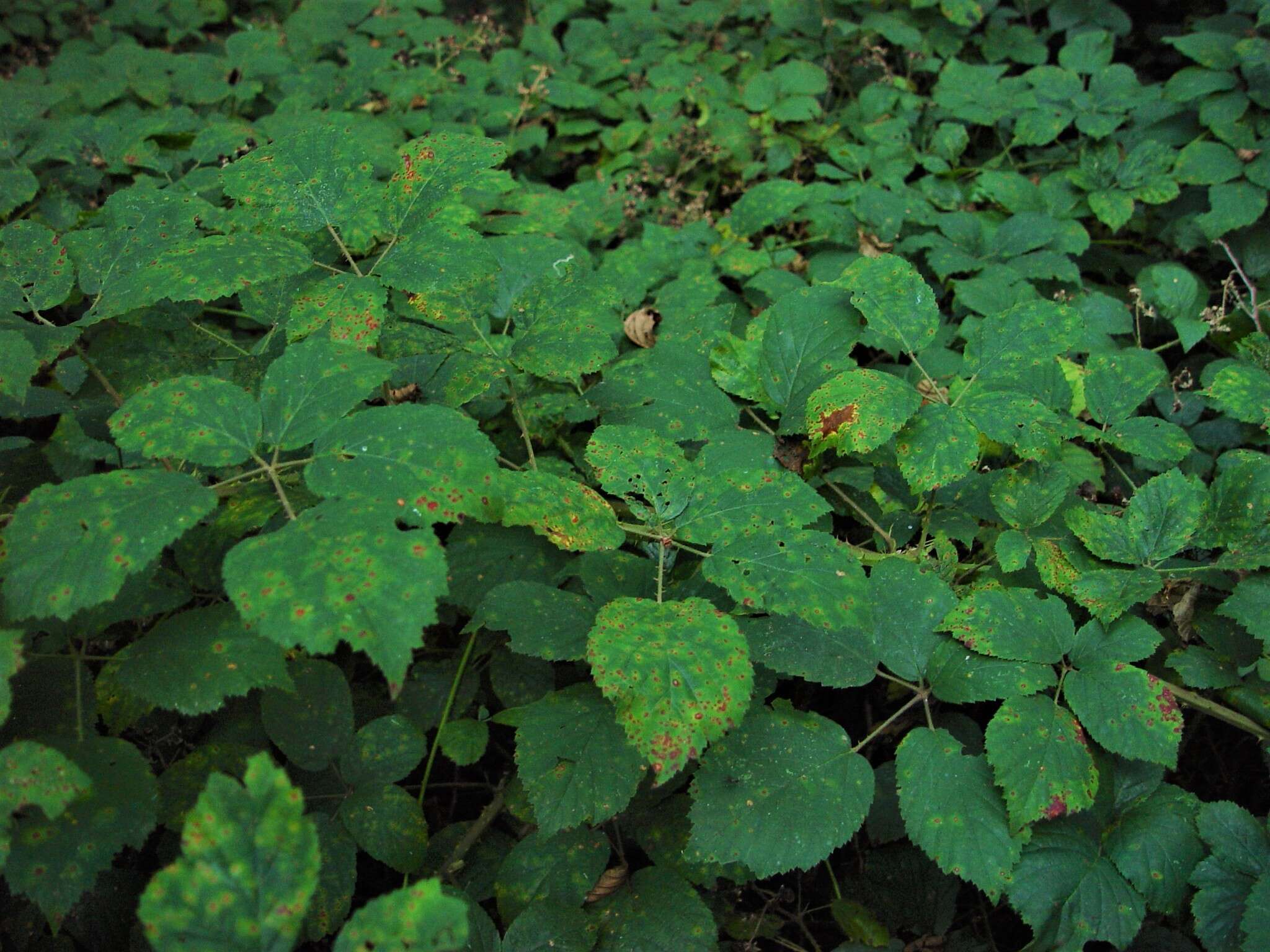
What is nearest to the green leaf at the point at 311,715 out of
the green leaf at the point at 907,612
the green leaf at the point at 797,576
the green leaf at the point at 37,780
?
the green leaf at the point at 37,780

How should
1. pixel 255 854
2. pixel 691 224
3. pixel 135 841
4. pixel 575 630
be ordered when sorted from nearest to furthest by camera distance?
1. pixel 255 854
2. pixel 135 841
3. pixel 575 630
4. pixel 691 224

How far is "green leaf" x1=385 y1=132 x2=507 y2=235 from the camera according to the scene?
71.5 inches

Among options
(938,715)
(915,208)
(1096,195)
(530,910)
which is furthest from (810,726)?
(1096,195)

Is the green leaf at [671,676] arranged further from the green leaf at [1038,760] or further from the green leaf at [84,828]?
the green leaf at [84,828]

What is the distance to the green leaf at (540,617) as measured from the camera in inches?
61.8

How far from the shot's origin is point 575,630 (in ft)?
5.27

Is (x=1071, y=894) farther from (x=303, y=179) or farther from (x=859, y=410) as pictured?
(x=303, y=179)

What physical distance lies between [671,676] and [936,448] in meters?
0.82

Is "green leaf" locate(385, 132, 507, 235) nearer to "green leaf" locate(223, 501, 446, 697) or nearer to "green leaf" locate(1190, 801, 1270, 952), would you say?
"green leaf" locate(223, 501, 446, 697)

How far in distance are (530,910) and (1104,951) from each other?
1.33 meters

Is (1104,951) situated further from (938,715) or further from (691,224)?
(691,224)

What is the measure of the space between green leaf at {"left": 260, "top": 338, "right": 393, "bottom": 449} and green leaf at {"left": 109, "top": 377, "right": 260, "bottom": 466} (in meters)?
0.04

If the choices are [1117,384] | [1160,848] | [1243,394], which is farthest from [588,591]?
[1243,394]

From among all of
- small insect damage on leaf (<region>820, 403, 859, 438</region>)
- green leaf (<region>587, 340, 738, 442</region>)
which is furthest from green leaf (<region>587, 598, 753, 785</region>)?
green leaf (<region>587, 340, 738, 442</region>)
